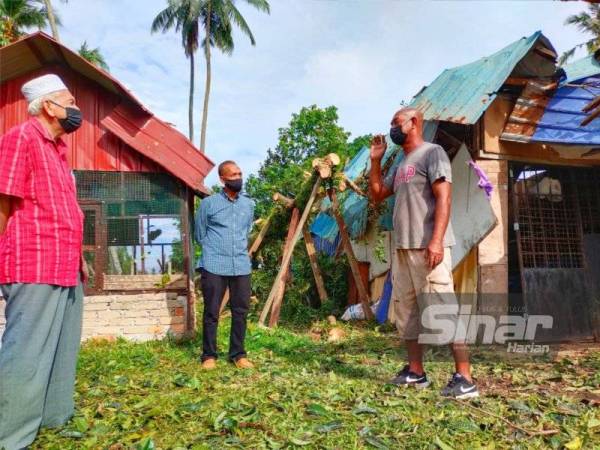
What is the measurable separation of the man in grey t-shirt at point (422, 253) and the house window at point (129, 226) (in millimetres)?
4062

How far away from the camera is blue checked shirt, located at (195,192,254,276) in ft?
16.2

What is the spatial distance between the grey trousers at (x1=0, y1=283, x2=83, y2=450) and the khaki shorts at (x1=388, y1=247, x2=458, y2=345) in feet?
7.99

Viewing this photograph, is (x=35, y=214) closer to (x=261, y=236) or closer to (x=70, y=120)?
(x=70, y=120)

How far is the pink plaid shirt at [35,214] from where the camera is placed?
272 centimetres

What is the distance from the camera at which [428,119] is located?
660 cm

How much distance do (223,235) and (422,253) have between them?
91.7 inches

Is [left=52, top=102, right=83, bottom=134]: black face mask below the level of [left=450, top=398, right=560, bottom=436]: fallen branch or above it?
above

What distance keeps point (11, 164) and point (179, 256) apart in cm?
420

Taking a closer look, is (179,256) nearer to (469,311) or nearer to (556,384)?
(469,311)

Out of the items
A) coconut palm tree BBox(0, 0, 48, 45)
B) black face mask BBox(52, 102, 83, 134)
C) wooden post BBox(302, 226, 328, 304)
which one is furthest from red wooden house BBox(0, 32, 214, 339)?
coconut palm tree BBox(0, 0, 48, 45)

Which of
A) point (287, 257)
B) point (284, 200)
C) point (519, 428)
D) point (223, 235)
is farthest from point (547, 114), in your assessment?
point (519, 428)

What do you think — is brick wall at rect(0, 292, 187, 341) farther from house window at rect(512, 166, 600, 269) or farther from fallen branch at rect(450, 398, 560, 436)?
house window at rect(512, 166, 600, 269)

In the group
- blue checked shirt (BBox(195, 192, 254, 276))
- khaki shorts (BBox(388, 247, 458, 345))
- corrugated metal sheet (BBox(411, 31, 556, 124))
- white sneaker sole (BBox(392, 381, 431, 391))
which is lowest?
white sneaker sole (BBox(392, 381, 431, 391))

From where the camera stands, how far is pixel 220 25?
23469 mm
